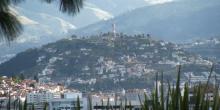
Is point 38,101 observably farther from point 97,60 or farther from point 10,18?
point 97,60

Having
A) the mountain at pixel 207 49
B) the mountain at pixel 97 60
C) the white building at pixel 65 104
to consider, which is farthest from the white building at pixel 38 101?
the mountain at pixel 207 49

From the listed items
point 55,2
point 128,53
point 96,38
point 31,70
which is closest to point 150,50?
point 128,53

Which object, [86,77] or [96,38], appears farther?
[96,38]

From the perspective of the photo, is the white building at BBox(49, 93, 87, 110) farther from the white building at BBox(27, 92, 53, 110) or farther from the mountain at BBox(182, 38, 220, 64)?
the mountain at BBox(182, 38, 220, 64)

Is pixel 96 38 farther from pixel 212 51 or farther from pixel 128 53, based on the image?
pixel 212 51

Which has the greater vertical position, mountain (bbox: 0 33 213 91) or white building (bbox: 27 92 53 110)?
mountain (bbox: 0 33 213 91)

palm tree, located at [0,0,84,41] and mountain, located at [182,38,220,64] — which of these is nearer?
palm tree, located at [0,0,84,41]

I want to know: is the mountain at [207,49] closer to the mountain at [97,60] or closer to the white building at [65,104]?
the mountain at [97,60]

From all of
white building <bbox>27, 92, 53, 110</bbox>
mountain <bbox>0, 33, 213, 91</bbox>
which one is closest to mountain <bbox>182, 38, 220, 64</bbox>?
mountain <bbox>0, 33, 213, 91</bbox>

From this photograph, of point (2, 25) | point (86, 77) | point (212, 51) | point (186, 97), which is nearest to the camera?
point (186, 97)
